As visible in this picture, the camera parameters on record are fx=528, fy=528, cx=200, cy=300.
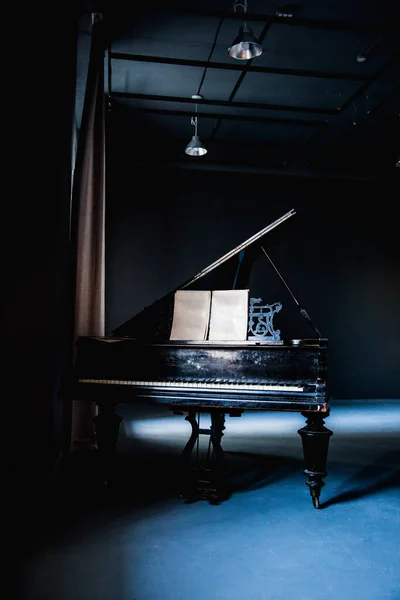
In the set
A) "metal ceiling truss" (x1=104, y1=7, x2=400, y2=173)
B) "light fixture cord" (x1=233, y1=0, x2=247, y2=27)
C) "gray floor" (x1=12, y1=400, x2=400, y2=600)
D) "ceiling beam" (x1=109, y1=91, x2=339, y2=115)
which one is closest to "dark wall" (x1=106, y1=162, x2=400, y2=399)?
"metal ceiling truss" (x1=104, y1=7, x2=400, y2=173)

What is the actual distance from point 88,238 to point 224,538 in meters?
2.69

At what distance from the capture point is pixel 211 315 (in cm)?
355

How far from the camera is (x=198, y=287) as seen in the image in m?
3.99

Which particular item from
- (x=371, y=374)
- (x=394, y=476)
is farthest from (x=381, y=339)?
(x=394, y=476)

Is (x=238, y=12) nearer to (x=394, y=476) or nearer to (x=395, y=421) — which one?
(x=394, y=476)

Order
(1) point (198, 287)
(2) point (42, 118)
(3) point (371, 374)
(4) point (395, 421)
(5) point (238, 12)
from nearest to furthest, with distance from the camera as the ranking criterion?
(2) point (42, 118) → (1) point (198, 287) → (5) point (238, 12) → (4) point (395, 421) → (3) point (371, 374)

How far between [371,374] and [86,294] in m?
6.20

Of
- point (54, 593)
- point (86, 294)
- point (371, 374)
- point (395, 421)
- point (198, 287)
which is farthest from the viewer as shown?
point (371, 374)

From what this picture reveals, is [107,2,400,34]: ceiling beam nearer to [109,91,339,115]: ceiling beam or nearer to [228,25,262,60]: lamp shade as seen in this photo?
[228,25,262,60]: lamp shade

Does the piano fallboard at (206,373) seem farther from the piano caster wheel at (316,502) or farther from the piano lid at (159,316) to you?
the piano caster wheel at (316,502)

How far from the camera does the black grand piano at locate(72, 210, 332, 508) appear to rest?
3137 mm

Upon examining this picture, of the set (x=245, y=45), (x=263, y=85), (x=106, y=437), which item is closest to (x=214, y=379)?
(x=106, y=437)

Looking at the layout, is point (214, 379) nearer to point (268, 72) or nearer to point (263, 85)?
point (268, 72)

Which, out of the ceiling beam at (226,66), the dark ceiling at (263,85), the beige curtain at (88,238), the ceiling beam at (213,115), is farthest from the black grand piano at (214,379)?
the ceiling beam at (213,115)
